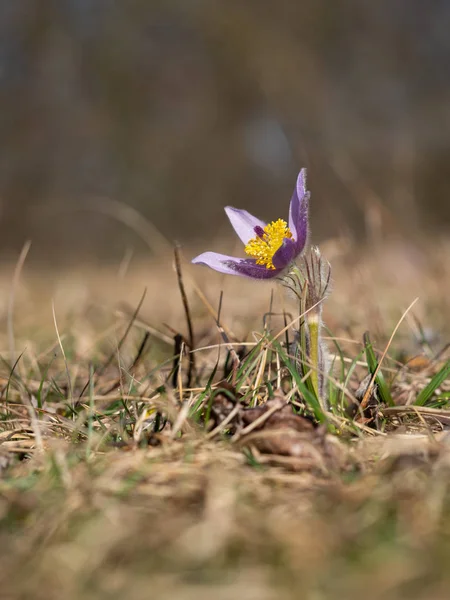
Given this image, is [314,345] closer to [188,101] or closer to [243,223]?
[243,223]

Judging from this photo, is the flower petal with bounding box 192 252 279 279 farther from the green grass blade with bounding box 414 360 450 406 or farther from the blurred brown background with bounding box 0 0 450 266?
the blurred brown background with bounding box 0 0 450 266

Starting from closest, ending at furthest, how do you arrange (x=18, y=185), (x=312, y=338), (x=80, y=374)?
(x=312, y=338), (x=80, y=374), (x=18, y=185)

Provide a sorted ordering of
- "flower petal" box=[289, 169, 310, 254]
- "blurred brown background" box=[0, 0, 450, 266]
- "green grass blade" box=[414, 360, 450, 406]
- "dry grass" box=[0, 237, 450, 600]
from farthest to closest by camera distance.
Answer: "blurred brown background" box=[0, 0, 450, 266], "green grass blade" box=[414, 360, 450, 406], "flower petal" box=[289, 169, 310, 254], "dry grass" box=[0, 237, 450, 600]

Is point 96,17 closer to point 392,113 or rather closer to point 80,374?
point 392,113

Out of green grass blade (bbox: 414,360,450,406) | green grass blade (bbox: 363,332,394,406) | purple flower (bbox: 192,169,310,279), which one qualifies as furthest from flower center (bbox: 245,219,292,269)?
green grass blade (bbox: 414,360,450,406)

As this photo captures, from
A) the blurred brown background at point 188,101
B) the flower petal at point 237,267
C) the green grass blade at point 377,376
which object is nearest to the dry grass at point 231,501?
the green grass blade at point 377,376

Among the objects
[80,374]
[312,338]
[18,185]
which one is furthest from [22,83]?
[312,338]
